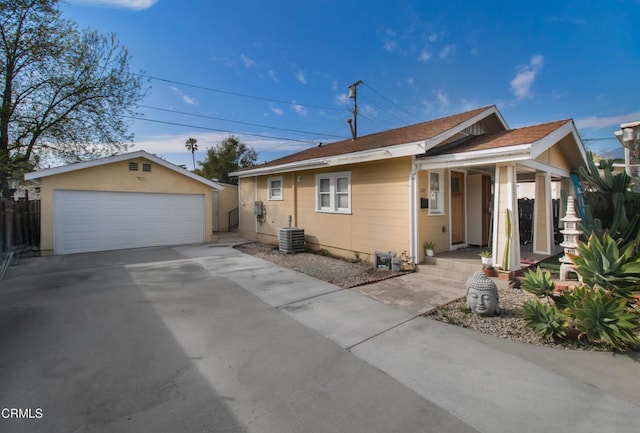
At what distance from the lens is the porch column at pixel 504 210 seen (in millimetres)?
5777

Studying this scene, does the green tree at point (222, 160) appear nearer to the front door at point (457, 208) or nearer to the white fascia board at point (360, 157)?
the white fascia board at point (360, 157)

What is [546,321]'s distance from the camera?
3.37 metres

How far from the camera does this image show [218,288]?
5.62 meters

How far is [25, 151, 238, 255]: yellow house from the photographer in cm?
923

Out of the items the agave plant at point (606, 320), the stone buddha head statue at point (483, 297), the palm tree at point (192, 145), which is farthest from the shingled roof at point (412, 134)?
the palm tree at point (192, 145)

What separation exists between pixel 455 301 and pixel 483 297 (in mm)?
730

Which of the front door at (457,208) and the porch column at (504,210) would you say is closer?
the porch column at (504,210)

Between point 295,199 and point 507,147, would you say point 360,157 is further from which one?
point 295,199

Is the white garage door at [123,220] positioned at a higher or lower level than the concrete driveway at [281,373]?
higher

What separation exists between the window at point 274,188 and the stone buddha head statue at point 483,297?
333 inches

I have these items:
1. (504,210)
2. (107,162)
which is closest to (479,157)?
(504,210)

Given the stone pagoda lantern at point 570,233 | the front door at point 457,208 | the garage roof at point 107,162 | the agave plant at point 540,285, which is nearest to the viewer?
the agave plant at point 540,285

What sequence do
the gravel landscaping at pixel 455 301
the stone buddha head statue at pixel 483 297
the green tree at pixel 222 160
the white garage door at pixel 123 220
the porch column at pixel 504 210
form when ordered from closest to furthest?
the gravel landscaping at pixel 455 301 < the stone buddha head statue at pixel 483 297 < the porch column at pixel 504 210 < the white garage door at pixel 123 220 < the green tree at pixel 222 160

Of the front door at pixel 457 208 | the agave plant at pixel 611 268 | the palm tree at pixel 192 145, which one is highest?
the palm tree at pixel 192 145
